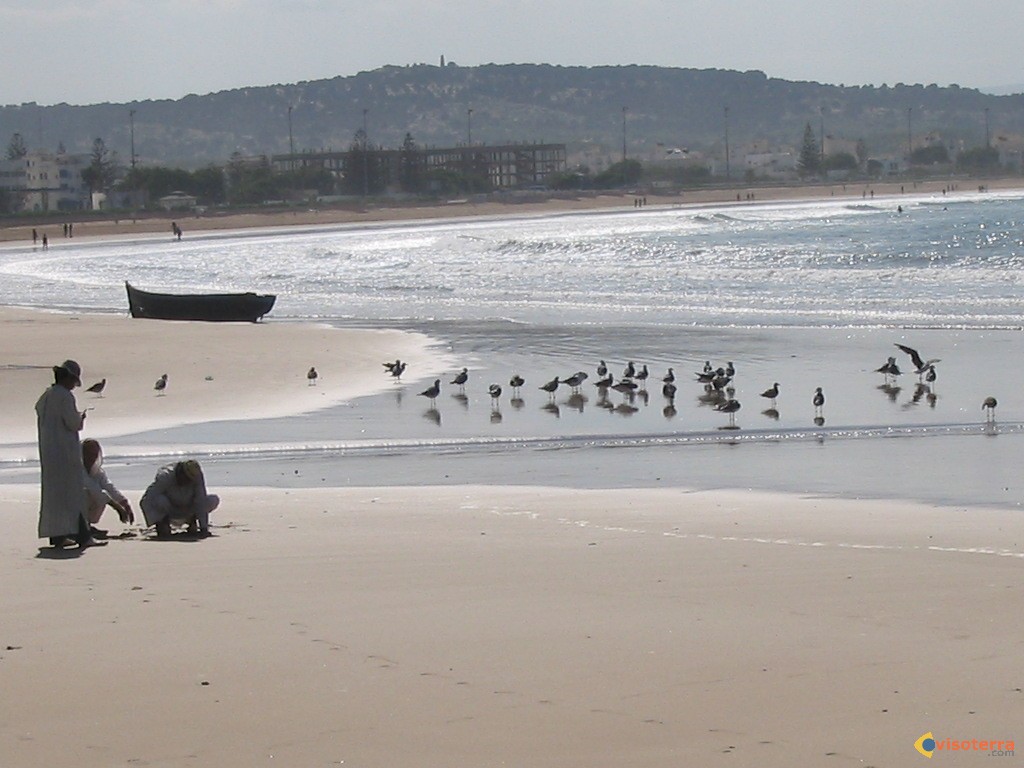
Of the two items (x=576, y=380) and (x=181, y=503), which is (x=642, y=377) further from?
(x=181, y=503)

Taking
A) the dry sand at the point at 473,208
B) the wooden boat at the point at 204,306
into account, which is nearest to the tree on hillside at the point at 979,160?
the dry sand at the point at 473,208

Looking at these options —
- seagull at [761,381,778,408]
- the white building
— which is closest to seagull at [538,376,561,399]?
seagull at [761,381,778,408]

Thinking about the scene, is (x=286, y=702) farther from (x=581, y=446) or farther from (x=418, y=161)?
(x=418, y=161)

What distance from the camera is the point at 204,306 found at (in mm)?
30281

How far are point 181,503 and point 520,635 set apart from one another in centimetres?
331

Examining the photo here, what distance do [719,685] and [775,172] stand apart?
647 ft

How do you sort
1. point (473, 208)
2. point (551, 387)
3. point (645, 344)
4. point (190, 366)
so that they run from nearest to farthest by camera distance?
point (551, 387)
point (190, 366)
point (645, 344)
point (473, 208)

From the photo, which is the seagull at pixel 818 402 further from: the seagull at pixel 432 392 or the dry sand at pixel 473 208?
the dry sand at pixel 473 208

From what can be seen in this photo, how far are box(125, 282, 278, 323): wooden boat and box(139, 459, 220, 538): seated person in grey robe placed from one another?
20.7 metres

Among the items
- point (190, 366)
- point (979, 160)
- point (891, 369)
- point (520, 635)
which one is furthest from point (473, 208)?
point (520, 635)

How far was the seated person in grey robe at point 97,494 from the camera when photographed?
365 inches

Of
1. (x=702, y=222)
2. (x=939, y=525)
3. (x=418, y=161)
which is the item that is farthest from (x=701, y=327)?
(x=418, y=161)

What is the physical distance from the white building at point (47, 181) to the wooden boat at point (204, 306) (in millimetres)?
116093

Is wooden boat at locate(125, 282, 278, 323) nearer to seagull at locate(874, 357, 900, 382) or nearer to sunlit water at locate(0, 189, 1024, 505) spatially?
sunlit water at locate(0, 189, 1024, 505)
